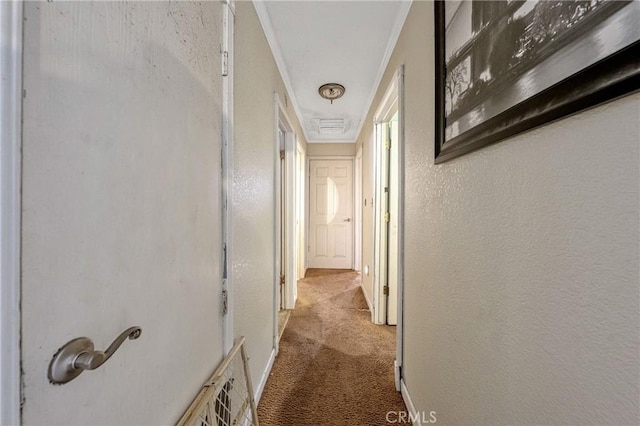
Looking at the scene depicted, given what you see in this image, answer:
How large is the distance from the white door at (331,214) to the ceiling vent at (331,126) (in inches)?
28.2

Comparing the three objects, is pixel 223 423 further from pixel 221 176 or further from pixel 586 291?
pixel 586 291

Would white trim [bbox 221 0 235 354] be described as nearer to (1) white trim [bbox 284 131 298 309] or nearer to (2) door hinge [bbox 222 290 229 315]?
(2) door hinge [bbox 222 290 229 315]

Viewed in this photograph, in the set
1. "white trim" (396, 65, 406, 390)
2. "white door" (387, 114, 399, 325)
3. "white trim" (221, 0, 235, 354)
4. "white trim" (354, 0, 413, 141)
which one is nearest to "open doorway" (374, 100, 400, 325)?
"white door" (387, 114, 399, 325)

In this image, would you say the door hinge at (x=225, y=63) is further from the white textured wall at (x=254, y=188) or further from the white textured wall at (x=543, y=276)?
the white textured wall at (x=543, y=276)

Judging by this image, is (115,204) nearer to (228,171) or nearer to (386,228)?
(228,171)

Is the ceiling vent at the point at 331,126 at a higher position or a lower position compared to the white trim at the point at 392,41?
higher

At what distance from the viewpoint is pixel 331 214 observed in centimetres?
467

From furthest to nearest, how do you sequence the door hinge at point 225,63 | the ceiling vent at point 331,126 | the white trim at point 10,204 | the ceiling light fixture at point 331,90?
1. the ceiling vent at point 331,126
2. the ceiling light fixture at point 331,90
3. the door hinge at point 225,63
4. the white trim at point 10,204

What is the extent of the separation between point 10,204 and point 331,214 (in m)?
4.35

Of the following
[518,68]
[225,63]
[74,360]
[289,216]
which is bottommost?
[74,360]

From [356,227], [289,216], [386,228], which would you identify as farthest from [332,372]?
[356,227]

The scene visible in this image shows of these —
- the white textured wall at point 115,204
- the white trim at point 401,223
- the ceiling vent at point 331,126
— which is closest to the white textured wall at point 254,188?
the white textured wall at point 115,204

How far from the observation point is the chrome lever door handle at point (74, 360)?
1.40ft

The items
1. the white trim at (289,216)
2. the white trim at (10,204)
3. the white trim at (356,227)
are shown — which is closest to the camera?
the white trim at (10,204)
